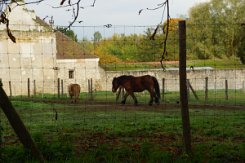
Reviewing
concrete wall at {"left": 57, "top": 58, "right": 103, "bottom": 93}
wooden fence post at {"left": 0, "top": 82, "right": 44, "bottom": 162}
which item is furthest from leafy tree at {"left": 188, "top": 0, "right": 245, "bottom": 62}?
wooden fence post at {"left": 0, "top": 82, "right": 44, "bottom": 162}

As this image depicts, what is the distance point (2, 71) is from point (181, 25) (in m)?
29.2

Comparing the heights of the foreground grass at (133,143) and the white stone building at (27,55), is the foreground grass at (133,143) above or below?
below

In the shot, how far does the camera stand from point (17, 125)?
583 centimetres

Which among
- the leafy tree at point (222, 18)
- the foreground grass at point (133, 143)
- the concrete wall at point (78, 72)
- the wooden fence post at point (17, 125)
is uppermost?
the leafy tree at point (222, 18)

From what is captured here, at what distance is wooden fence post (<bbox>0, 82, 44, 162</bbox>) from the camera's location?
572cm

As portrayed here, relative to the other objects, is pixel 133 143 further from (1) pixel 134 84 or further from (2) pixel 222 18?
(2) pixel 222 18

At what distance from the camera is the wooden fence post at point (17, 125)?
572 cm

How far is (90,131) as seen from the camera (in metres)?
9.46

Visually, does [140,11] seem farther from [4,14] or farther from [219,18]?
[219,18]

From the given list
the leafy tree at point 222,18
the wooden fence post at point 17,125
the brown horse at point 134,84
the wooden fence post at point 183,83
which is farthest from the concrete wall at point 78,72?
the wooden fence post at point 17,125

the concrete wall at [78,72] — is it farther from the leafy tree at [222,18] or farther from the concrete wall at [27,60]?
the leafy tree at [222,18]

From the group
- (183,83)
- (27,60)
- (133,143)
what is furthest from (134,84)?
(183,83)

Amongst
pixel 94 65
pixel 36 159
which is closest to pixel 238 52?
pixel 94 65

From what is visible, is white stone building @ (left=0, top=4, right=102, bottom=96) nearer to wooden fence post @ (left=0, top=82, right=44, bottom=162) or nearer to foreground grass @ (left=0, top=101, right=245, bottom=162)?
foreground grass @ (left=0, top=101, right=245, bottom=162)
